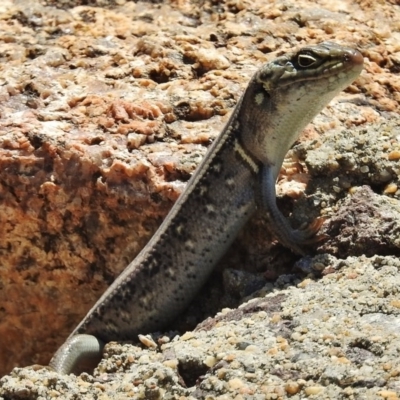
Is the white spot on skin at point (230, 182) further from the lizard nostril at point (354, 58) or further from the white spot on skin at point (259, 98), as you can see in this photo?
the lizard nostril at point (354, 58)

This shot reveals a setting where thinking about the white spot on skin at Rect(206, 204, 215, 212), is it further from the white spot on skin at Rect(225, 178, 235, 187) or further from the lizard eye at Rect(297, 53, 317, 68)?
the lizard eye at Rect(297, 53, 317, 68)

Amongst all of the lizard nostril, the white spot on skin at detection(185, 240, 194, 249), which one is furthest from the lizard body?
the lizard nostril

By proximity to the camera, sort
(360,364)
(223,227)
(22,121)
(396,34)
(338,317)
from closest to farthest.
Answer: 1. (360,364)
2. (338,317)
3. (223,227)
4. (22,121)
5. (396,34)

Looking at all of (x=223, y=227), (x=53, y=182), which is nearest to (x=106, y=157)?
(x=53, y=182)

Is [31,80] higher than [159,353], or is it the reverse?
[31,80]

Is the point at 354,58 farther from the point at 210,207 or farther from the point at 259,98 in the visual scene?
the point at 210,207

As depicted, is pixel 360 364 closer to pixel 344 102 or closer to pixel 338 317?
pixel 338 317

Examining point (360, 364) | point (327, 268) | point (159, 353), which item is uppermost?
point (360, 364)
